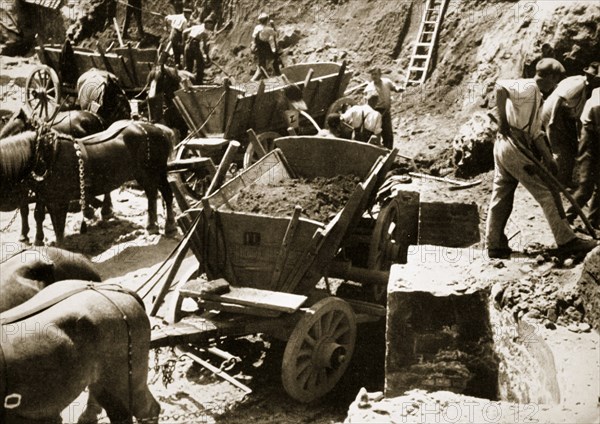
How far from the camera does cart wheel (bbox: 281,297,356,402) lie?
6.02 metres

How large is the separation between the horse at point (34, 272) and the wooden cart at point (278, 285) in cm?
81

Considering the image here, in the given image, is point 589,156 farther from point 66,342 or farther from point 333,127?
point 66,342

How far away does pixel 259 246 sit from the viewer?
21.6 feet

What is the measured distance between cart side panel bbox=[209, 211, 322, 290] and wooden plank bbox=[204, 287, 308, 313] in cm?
33

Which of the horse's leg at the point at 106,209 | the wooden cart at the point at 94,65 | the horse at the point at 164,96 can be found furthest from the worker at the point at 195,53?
the horse's leg at the point at 106,209

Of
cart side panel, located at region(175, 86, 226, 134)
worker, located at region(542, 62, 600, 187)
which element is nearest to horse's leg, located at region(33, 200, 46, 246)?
cart side panel, located at region(175, 86, 226, 134)

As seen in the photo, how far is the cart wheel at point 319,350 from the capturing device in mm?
6020

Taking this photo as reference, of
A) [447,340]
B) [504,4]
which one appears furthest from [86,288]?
[504,4]

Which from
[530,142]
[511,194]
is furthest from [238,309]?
[530,142]

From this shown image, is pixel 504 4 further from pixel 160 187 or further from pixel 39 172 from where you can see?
pixel 39 172

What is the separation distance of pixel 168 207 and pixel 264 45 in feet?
23.4

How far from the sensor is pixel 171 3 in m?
21.6

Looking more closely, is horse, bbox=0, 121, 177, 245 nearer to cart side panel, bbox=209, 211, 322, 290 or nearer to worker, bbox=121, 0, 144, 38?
cart side panel, bbox=209, 211, 322, 290

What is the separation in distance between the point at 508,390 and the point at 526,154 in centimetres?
202
